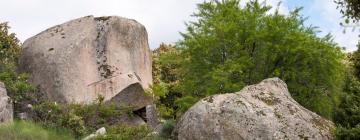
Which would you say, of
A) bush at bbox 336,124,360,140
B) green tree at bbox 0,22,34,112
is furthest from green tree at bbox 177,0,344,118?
green tree at bbox 0,22,34,112

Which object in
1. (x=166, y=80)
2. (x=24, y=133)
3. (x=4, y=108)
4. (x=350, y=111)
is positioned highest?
(x=166, y=80)

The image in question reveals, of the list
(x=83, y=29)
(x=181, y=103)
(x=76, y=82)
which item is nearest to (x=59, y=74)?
(x=76, y=82)

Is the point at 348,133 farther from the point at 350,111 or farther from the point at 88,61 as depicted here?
the point at 88,61

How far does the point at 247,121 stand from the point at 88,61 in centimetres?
1108

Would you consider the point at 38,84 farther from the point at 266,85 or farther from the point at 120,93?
the point at 266,85

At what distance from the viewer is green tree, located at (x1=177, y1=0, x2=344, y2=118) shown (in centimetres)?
1858

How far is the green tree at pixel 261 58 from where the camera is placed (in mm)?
18578

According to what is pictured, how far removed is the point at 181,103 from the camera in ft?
61.6

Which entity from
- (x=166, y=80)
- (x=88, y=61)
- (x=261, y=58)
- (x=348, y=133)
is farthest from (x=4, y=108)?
(x=166, y=80)

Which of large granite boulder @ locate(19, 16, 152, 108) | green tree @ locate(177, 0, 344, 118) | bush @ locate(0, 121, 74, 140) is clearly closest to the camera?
bush @ locate(0, 121, 74, 140)

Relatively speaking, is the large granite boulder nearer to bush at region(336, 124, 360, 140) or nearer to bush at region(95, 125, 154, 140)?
bush at region(95, 125, 154, 140)

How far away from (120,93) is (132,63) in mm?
1732

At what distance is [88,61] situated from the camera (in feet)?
76.1

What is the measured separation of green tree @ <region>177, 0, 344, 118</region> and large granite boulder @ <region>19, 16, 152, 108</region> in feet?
14.3
